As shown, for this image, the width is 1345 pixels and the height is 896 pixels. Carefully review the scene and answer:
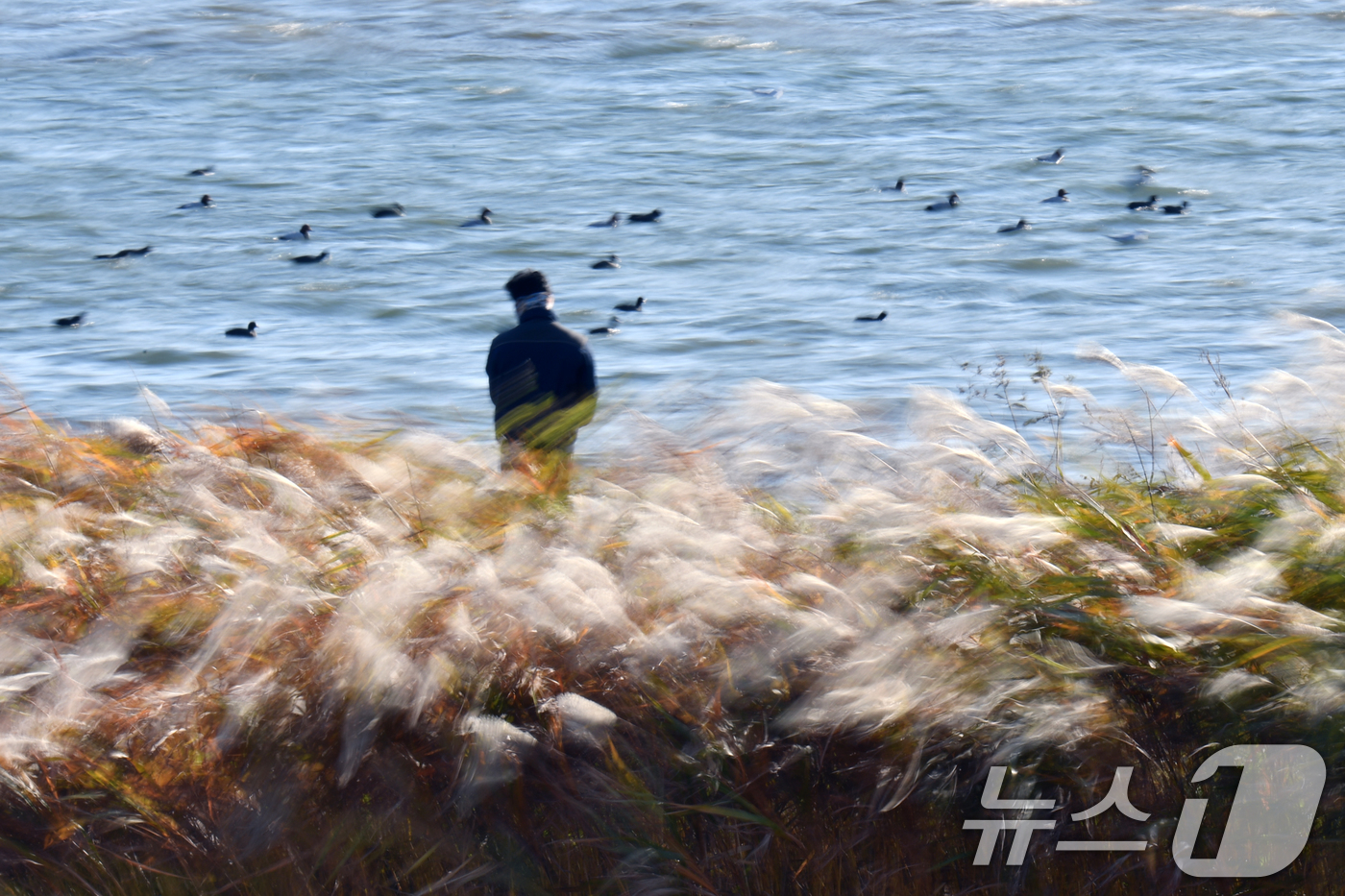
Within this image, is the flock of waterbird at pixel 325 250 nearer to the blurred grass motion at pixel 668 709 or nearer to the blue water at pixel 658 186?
the blue water at pixel 658 186

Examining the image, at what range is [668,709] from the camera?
3576 millimetres

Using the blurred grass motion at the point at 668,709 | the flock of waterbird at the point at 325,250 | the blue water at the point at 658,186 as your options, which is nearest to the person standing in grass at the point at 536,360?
the blue water at the point at 658,186

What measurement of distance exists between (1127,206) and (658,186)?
557 inches

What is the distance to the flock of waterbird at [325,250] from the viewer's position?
26.6 m

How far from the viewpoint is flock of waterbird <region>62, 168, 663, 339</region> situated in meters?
26.6

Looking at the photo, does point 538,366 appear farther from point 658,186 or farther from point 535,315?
point 658,186

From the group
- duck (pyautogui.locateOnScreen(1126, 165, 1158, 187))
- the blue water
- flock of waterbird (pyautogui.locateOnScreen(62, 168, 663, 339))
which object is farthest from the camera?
duck (pyautogui.locateOnScreen(1126, 165, 1158, 187))

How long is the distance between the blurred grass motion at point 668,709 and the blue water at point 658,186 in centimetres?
177

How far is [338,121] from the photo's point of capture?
166 ft

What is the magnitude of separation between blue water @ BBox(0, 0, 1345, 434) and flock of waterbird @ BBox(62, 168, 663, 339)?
30cm

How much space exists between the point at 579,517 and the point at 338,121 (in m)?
49.9

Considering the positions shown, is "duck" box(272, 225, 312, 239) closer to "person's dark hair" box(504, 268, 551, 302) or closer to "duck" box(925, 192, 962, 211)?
"duck" box(925, 192, 962, 211)

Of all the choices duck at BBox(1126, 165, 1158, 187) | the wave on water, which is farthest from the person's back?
the wave on water

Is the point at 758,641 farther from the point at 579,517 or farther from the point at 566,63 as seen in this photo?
the point at 566,63
